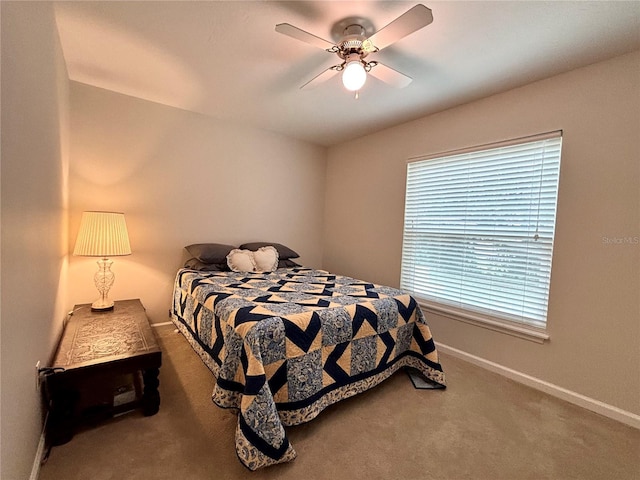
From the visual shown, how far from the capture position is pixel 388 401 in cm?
190

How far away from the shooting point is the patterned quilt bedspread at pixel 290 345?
1346 mm

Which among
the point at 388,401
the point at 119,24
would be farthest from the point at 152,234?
the point at 388,401

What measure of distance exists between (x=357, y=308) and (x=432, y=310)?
1344 mm

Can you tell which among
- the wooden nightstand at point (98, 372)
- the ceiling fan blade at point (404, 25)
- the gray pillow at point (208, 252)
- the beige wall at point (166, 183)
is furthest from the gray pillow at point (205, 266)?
the ceiling fan blade at point (404, 25)

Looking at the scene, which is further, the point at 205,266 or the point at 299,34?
the point at 205,266

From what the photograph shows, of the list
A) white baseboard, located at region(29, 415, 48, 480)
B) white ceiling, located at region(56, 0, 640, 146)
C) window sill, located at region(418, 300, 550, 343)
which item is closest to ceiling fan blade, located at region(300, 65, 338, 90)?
white ceiling, located at region(56, 0, 640, 146)

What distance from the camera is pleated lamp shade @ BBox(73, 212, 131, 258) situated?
2.18 metres

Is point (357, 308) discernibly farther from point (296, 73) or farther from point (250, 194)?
point (250, 194)

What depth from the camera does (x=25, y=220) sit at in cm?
114

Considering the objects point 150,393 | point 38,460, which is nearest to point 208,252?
point 150,393

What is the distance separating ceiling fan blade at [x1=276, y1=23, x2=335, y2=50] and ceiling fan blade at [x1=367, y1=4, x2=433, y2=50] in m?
0.27

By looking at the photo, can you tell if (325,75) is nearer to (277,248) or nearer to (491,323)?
(277,248)

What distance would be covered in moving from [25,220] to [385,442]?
1956 millimetres

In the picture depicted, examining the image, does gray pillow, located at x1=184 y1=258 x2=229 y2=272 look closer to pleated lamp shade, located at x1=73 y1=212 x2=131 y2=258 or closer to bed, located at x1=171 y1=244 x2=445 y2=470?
bed, located at x1=171 y1=244 x2=445 y2=470
